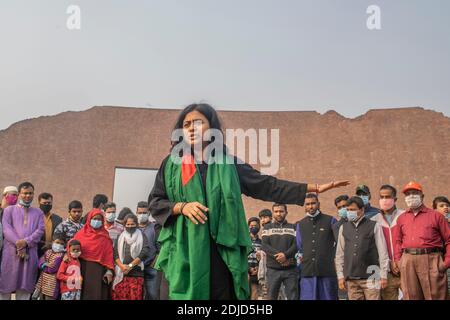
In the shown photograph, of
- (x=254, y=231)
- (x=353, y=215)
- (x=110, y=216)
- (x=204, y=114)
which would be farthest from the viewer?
(x=254, y=231)

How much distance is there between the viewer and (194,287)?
3342 mm

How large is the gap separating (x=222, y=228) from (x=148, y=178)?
54.0 ft

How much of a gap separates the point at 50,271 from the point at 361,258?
3958mm

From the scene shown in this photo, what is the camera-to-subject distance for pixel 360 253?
7016 millimetres

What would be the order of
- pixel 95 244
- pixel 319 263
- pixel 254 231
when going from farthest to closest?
pixel 254 231 < pixel 319 263 < pixel 95 244

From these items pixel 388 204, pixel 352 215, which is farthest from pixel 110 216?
pixel 388 204

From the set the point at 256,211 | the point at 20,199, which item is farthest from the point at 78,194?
the point at 20,199

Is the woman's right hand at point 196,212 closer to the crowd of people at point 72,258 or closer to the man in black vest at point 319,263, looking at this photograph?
the crowd of people at point 72,258

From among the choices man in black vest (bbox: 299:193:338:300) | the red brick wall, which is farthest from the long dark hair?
the red brick wall

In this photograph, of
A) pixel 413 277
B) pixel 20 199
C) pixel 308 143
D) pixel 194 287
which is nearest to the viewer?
pixel 194 287

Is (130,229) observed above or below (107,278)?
above

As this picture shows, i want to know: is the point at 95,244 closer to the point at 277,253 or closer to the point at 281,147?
the point at 277,253

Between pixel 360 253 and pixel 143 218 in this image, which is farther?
pixel 143 218
